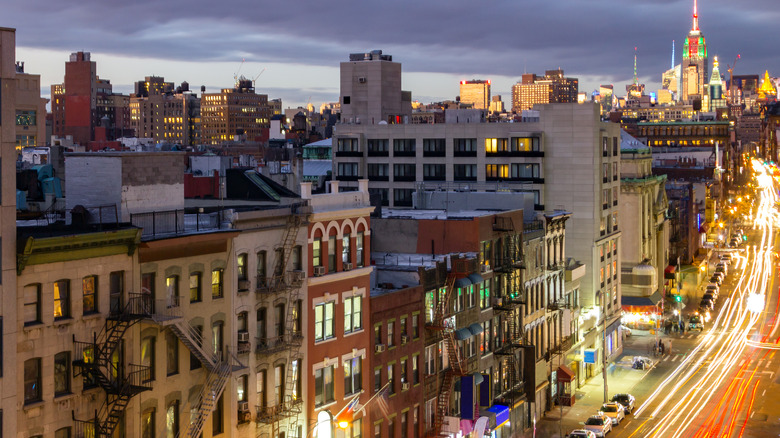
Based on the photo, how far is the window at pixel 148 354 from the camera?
39844 mm

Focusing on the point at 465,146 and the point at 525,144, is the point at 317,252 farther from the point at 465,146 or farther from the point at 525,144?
the point at 465,146

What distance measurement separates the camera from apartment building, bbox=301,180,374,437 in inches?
1967

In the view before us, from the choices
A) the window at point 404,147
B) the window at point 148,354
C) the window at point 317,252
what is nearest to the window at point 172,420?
the window at point 148,354

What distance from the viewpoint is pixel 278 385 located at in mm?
47781

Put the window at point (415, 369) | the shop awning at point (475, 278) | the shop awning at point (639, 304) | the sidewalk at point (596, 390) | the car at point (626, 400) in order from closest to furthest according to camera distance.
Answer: the window at point (415, 369) < the shop awning at point (475, 278) < the sidewalk at point (596, 390) < the car at point (626, 400) < the shop awning at point (639, 304)

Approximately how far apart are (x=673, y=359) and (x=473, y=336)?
4863 centimetres

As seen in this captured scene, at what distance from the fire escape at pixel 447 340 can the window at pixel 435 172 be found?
168 ft

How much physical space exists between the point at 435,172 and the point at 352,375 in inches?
2463

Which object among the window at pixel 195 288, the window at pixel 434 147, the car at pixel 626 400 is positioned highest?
the window at pixel 434 147

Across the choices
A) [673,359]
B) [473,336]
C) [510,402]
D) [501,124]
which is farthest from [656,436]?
[501,124]

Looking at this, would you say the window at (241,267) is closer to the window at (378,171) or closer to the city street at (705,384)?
the city street at (705,384)

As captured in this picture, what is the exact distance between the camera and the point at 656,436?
7700 centimetres

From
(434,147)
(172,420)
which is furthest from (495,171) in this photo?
(172,420)

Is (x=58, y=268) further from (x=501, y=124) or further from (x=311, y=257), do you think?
(x=501, y=124)
